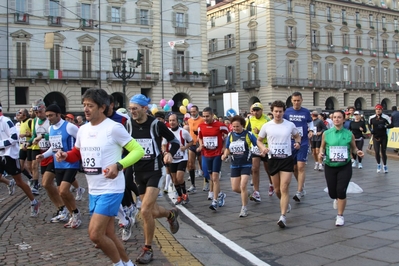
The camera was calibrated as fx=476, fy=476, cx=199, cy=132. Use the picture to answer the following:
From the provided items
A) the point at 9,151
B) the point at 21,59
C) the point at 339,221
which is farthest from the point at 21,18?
the point at 339,221

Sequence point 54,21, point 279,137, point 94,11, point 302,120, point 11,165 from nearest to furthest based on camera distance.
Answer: point 279,137 < point 11,165 < point 302,120 < point 54,21 < point 94,11

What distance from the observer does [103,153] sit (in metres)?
Result: 4.54

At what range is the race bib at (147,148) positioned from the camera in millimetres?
5980

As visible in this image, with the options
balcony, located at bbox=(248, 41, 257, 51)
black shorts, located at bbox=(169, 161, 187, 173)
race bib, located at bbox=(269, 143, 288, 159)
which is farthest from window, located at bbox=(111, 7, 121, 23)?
race bib, located at bbox=(269, 143, 288, 159)

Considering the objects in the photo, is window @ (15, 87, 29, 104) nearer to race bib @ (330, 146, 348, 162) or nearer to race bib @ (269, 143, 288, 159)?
race bib @ (269, 143, 288, 159)

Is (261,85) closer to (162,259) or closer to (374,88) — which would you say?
(374,88)

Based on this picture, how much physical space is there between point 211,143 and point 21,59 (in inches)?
1281

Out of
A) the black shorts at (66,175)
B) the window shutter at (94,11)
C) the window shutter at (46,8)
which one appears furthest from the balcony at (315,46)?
the black shorts at (66,175)

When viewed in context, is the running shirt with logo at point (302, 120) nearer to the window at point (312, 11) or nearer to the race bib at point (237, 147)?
the race bib at point (237, 147)

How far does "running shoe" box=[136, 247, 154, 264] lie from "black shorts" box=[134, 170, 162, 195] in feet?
2.79

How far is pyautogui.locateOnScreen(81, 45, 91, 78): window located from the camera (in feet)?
131

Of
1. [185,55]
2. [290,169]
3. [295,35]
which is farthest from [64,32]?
[290,169]

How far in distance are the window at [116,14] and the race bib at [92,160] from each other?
38492mm

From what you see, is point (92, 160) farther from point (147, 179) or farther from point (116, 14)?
point (116, 14)
